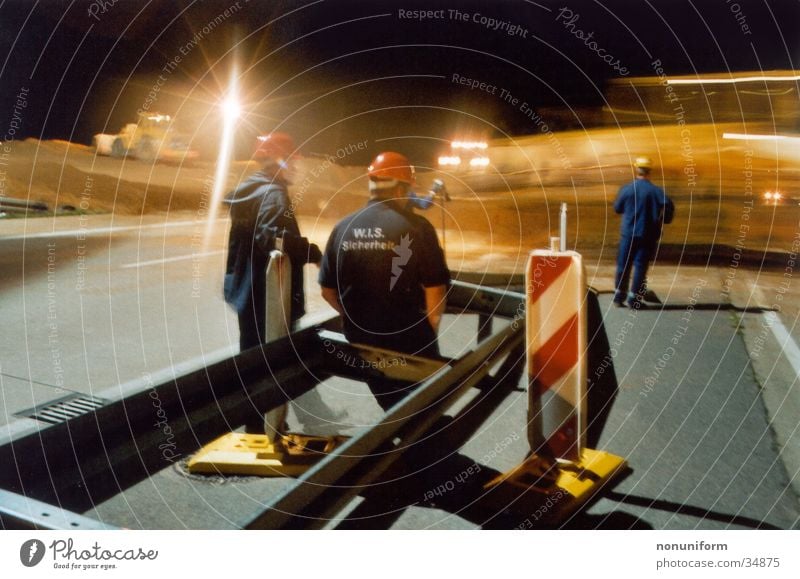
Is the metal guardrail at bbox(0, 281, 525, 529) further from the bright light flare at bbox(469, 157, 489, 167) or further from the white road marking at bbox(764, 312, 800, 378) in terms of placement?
the white road marking at bbox(764, 312, 800, 378)

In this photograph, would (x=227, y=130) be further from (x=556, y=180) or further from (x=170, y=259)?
(x=170, y=259)

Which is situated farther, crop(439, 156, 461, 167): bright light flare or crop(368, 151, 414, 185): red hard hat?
crop(439, 156, 461, 167): bright light flare

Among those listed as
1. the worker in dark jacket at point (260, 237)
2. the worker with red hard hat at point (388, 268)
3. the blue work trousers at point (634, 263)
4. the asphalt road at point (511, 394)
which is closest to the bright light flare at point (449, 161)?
the asphalt road at point (511, 394)

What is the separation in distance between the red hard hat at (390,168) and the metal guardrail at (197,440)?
0.84 meters

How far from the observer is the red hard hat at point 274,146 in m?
3.36

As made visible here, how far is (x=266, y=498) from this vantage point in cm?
275

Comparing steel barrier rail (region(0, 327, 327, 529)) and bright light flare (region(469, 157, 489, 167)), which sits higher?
bright light flare (region(469, 157, 489, 167))

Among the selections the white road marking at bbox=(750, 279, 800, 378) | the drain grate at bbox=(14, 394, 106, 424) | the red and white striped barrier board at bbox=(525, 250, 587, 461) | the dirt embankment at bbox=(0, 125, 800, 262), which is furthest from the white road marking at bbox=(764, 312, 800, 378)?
the drain grate at bbox=(14, 394, 106, 424)

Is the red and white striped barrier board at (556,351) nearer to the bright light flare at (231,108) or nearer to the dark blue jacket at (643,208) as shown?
the bright light flare at (231,108)

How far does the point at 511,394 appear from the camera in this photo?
378 cm

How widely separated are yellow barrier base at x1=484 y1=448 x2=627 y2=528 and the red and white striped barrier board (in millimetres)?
68

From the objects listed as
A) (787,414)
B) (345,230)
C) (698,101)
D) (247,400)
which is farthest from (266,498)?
(698,101)

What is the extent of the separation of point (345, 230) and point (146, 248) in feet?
22.0

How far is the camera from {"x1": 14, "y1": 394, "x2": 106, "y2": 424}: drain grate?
2.31m
